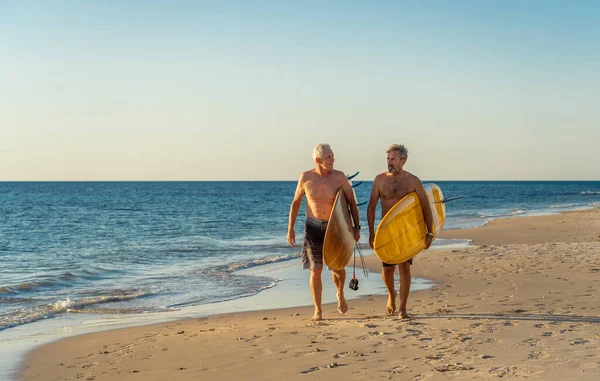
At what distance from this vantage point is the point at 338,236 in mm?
6688

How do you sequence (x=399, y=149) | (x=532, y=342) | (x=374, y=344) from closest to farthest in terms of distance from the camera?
(x=532, y=342)
(x=374, y=344)
(x=399, y=149)

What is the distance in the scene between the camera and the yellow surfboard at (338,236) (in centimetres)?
657

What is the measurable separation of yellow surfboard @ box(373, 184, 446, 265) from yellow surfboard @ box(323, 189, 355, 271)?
1.00ft

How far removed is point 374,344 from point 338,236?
4.99 feet

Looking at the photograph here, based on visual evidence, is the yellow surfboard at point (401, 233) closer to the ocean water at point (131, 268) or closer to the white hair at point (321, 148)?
the white hair at point (321, 148)

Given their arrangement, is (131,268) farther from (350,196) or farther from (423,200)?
(423,200)

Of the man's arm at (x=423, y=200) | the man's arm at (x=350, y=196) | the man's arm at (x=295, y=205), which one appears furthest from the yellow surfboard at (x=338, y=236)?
the man's arm at (x=423, y=200)

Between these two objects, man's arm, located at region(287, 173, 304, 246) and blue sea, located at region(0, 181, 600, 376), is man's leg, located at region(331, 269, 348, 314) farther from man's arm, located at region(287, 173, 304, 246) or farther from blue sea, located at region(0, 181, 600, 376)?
blue sea, located at region(0, 181, 600, 376)

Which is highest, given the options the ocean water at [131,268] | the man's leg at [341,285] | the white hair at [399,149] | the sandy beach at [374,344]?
the white hair at [399,149]

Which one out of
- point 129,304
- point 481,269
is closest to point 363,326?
point 129,304

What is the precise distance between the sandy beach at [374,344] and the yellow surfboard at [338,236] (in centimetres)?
63

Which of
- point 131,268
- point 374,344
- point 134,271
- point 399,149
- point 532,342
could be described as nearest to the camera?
point 532,342

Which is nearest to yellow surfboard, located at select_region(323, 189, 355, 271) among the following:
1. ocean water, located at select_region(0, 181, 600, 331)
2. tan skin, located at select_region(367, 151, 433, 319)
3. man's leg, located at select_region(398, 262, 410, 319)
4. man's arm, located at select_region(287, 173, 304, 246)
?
tan skin, located at select_region(367, 151, 433, 319)

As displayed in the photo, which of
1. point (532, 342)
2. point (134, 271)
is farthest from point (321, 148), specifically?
point (134, 271)
